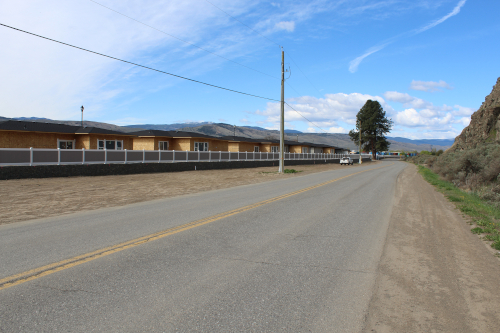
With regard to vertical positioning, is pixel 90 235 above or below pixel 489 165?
below

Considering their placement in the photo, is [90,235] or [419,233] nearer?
[90,235]

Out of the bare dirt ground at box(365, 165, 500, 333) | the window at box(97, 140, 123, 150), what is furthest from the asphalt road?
the window at box(97, 140, 123, 150)

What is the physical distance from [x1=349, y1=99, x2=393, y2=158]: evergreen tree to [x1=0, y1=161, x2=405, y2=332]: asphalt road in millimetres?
101574

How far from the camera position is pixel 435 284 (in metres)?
4.39

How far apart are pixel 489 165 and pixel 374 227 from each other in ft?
39.3

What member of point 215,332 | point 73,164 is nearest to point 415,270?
point 215,332

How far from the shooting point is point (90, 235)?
6527mm

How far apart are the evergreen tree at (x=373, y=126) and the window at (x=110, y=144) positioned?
82.1 meters

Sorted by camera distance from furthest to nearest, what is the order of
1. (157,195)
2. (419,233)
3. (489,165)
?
(489,165), (157,195), (419,233)

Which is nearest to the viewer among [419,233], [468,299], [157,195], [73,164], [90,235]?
[468,299]

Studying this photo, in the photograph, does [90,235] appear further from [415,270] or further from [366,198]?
[366,198]

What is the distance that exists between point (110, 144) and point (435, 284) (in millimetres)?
37213

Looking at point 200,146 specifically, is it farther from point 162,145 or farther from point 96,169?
point 96,169

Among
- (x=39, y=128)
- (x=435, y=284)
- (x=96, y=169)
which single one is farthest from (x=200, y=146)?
(x=435, y=284)
